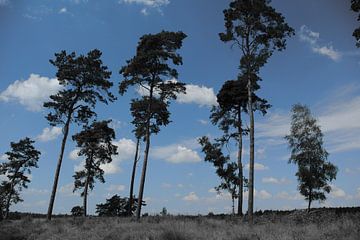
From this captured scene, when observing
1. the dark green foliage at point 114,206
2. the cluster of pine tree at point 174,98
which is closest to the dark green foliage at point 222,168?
the cluster of pine tree at point 174,98

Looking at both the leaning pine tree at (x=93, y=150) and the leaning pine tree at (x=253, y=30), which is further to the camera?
the leaning pine tree at (x=93, y=150)

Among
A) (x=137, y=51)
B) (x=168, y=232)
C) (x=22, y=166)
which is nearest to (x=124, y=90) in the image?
(x=137, y=51)

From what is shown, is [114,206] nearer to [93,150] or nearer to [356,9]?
[93,150]

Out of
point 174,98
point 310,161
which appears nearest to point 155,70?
point 174,98

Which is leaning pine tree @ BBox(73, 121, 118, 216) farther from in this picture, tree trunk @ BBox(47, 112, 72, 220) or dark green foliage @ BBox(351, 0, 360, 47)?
dark green foliage @ BBox(351, 0, 360, 47)

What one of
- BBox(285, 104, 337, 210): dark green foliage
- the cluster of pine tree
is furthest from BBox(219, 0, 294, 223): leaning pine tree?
BBox(285, 104, 337, 210): dark green foliage

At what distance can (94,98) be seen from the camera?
26.6m

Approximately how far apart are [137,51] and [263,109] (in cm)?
957

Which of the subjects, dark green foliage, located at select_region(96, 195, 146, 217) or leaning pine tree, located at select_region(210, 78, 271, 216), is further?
dark green foliage, located at select_region(96, 195, 146, 217)

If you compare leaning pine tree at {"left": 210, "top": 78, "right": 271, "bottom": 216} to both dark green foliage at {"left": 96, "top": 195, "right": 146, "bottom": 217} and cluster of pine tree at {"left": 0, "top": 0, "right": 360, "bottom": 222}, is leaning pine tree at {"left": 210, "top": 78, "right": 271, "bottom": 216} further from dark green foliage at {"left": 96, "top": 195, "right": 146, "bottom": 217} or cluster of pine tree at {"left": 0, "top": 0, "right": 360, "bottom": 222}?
dark green foliage at {"left": 96, "top": 195, "right": 146, "bottom": 217}

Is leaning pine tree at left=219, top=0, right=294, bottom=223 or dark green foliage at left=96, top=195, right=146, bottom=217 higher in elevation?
leaning pine tree at left=219, top=0, right=294, bottom=223

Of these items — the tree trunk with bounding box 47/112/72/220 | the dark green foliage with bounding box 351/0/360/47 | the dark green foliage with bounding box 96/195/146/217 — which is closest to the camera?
the dark green foliage with bounding box 351/0/360/47

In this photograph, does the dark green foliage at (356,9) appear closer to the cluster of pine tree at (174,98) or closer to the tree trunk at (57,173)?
the cluster of pine tree at (174,98)

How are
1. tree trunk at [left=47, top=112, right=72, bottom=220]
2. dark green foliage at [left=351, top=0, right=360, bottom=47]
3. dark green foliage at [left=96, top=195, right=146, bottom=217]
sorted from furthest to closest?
dark green foliage at [left=96, top=195, right=146, bottom=217]
tree trunk at [left=47, top=112, right=72, bottom=220]
dark green foliage at [left=351, top=0, right=360, bottom=47]
